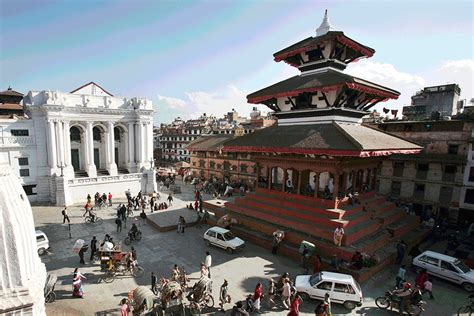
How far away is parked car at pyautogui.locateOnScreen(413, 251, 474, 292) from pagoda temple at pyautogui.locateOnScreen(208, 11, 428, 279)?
1838mm

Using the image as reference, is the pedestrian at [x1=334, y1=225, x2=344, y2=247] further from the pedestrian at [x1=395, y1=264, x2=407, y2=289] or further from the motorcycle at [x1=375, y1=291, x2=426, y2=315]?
the motorcycle at [x1=375, y1=291, x2=426, y2=315]

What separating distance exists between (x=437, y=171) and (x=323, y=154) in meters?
16.3

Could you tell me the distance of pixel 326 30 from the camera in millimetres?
19344

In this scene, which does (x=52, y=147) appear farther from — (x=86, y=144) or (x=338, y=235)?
(x=338, y=235)

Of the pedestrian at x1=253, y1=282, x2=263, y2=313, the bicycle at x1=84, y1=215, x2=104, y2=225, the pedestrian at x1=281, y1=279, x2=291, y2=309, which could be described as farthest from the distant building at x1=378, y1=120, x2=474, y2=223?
the bicycle at x1=84, y1=215, x2=104, y2=225

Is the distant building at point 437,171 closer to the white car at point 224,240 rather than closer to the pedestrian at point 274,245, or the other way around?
the pedestrian at point 274,245

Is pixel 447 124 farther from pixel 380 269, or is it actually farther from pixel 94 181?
pixel 94 181

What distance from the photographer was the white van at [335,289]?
1130 cm

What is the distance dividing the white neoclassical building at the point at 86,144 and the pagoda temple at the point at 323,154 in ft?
56.6

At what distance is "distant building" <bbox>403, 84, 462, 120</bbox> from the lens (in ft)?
114

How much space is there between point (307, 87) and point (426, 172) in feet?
53.0

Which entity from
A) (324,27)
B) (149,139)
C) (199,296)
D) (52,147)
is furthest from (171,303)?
(149,139)

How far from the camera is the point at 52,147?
28078 mm

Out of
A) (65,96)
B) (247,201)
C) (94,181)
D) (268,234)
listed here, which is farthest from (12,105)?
(268,234)
